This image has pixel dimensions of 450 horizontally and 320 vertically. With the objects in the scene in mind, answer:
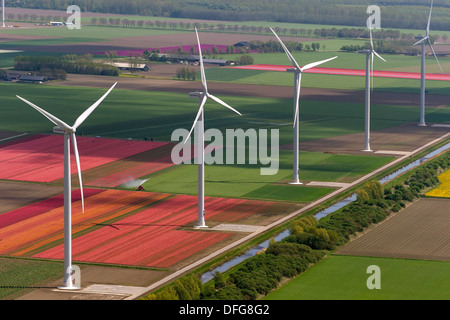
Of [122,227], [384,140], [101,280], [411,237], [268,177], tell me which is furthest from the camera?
[384,140]

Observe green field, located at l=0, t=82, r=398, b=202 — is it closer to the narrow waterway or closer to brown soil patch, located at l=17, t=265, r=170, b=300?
the narrow waterway

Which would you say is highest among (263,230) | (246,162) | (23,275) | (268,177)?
(246,162)

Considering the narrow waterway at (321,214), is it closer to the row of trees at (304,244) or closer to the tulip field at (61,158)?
the row of trees at (304,244)

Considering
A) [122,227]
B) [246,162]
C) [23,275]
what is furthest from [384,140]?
[23,275]

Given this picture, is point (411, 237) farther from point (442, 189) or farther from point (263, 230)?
point (442, 189)

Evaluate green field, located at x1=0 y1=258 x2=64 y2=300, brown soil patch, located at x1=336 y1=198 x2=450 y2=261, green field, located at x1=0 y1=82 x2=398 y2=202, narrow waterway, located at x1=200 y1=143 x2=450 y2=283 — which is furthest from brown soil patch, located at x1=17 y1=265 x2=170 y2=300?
green field, located at x1=0 y1=82 x2=398 y2=202

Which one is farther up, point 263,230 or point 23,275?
point 263,230
